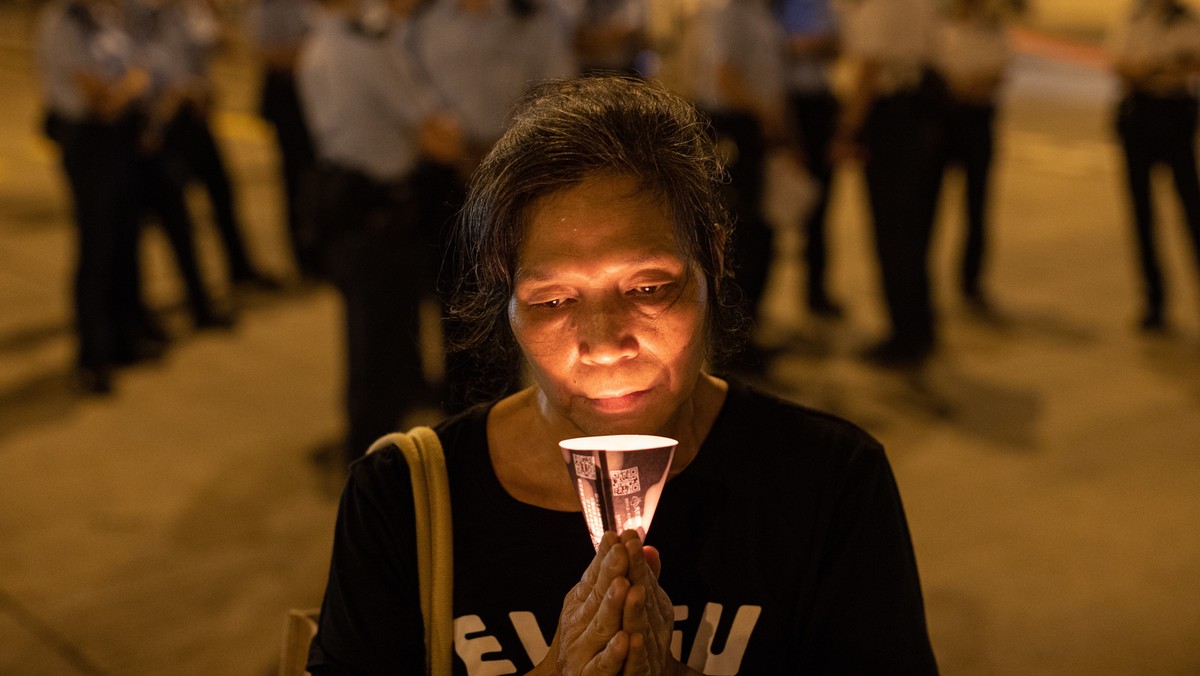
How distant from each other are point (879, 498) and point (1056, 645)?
2650 millimetres

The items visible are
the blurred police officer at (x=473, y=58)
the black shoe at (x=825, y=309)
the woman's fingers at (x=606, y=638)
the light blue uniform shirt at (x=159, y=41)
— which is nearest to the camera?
the woman's fingers at (x=606, y=638)

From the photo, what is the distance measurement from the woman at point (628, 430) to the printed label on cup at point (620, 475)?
14cm

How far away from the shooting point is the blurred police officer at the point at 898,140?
5870 millimetres

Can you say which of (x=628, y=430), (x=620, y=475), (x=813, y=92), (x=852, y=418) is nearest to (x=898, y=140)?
(x=813, y=92)

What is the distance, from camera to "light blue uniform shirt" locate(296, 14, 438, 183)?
15.5 ft

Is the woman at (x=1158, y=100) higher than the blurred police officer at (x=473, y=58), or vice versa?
the blurred police officer at (x=473, y=58)

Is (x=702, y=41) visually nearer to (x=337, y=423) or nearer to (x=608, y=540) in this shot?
(x=337, y=423)

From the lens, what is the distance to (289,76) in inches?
307

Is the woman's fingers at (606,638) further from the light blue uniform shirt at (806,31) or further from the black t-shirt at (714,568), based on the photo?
the light blue uniform shirt at (806,31)

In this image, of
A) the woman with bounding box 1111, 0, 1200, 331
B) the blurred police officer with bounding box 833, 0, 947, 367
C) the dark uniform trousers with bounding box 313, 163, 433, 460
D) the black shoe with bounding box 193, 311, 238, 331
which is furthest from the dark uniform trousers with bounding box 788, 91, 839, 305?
the black shoe with bounding box 193, 311, 238, 331

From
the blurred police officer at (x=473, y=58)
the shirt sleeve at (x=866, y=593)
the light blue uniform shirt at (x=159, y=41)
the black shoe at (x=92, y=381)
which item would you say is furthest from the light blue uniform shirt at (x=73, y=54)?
the shirt sleeve at (x=866, y=593)

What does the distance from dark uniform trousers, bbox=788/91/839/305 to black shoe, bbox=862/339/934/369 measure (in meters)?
0.78

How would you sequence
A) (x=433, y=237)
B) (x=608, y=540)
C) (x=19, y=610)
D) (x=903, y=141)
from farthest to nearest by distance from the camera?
(x=903, y=141)
(x=433, y=237)
(x=19, y=610)
(x=608, y=540)

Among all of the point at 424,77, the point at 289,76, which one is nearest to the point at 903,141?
the point at 424,77
